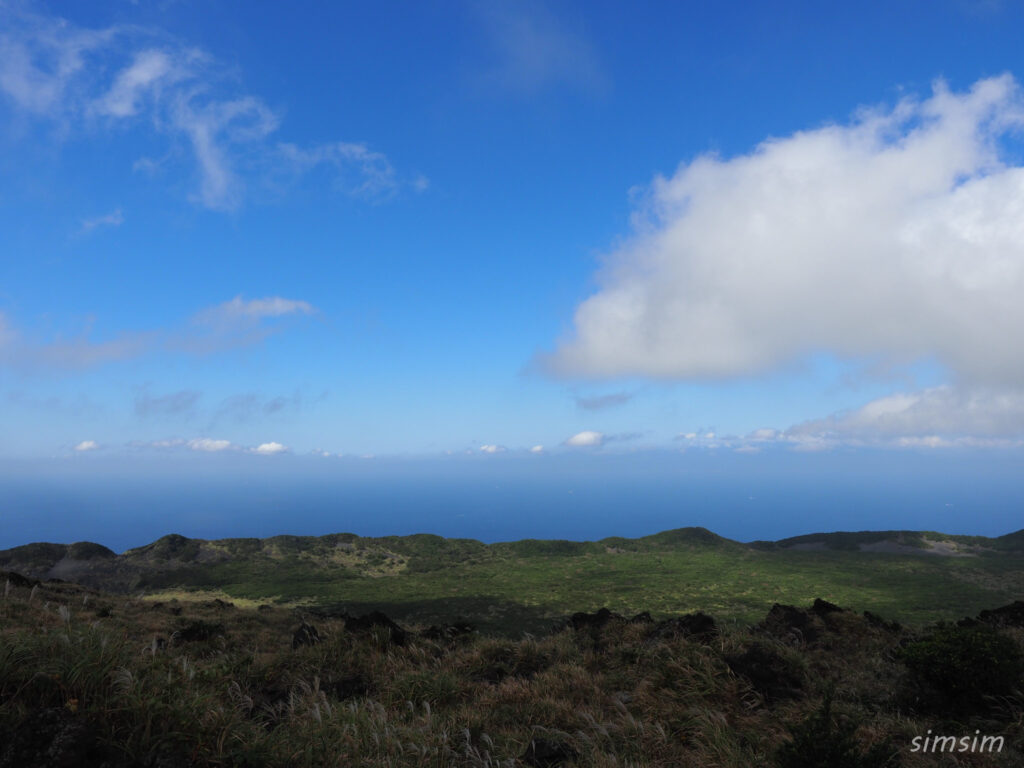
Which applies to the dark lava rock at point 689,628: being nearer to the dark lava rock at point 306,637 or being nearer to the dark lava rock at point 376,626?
the dark lava rock at point 376,626

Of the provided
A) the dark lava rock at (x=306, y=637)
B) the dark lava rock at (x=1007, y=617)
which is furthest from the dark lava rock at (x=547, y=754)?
the dark lava rock at (x=1007, y=617)

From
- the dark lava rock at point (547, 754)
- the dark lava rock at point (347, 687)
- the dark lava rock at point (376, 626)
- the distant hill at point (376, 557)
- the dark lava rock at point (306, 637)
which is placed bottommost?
the distant hill at point (376, 557)

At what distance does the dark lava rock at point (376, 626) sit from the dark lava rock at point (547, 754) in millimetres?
8320

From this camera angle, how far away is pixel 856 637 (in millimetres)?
16766

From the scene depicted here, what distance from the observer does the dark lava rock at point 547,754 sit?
6582mm

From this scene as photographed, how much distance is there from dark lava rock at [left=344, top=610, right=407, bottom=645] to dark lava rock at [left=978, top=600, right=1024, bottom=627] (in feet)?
65.7

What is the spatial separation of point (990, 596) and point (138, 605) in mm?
84293

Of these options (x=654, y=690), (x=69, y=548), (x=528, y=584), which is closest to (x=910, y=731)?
(x=654, y=690)

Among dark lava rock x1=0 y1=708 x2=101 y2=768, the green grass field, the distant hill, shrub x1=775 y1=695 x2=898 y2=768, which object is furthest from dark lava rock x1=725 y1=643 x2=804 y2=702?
the distant hill

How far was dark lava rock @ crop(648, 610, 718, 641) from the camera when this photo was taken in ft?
44.5

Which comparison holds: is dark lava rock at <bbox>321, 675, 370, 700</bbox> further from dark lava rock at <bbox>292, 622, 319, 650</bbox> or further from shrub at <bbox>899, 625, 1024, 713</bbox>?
shrub at <bbox>899, 625, 1024, 713</bbox>

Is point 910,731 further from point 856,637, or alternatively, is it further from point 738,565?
point 738,565

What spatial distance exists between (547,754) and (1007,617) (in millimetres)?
21525

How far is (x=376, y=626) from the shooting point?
1451 cm
